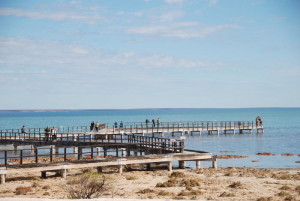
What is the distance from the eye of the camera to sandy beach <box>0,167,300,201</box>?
22.9m

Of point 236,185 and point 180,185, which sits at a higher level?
point 236,185

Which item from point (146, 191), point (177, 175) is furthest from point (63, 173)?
point (146, 191)

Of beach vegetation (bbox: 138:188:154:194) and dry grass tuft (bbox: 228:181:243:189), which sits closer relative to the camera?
Result: beach vegetation (bbox: 138:188:154:194)

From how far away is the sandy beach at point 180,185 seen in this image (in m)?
22.9

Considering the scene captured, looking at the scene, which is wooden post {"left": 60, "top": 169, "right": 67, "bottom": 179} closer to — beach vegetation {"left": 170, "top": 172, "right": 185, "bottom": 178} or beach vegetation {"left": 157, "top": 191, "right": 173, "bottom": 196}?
beach vegetation {"left": 170, "top": 172, "right": 185, "bottom": 178}

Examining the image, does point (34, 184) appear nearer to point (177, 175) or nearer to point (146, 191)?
point (146, 191)

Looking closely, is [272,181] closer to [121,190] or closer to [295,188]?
[295,188]

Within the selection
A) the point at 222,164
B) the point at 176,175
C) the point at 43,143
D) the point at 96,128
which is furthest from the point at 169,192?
the point at 96,128

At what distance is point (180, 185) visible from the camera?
26.5 metres

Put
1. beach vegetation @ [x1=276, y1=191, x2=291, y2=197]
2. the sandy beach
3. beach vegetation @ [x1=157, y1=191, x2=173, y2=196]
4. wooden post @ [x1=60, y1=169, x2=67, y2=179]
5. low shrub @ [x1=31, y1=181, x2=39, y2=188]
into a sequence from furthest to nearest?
wooden post @ [x1=60, y1=169, x2=67, y2=179] → low shrub @ [x1=31, y1=181, x2=39, y2=188] → beach vegetation @ [x1=157, y1=191, x2=173, y2=196] → the sandy beach → beach vegetation @ [x1=276, y1=191, x2=291, y2=197]

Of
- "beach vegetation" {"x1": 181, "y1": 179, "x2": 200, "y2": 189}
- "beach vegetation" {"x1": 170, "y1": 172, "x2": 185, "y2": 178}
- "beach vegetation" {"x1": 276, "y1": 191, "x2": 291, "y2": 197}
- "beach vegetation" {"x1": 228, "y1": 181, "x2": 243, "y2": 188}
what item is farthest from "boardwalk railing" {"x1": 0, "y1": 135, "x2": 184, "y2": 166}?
"beach vegetation" {"x1": 276, "y1": 191, "x2": 291, "y2": 197}

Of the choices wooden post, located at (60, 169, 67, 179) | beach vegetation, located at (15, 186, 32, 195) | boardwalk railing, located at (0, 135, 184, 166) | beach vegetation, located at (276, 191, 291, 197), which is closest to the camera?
beach vegetation, located at (276, 191, 291, 197)

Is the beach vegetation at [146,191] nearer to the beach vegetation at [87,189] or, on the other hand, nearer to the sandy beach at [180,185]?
the sandy beach at [180,185]

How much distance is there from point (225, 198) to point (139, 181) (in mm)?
7575
